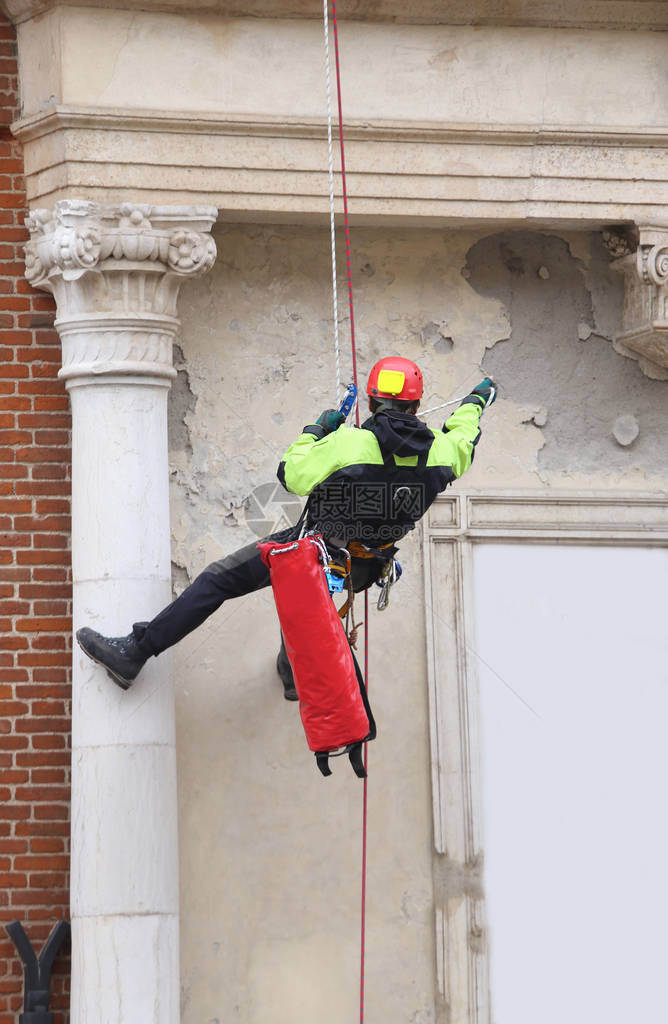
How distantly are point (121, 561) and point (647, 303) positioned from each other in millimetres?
2576

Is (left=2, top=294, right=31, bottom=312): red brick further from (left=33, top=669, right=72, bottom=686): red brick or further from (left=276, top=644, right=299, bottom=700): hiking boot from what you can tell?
(left=276, top=644, right=299, bottom=700): hiking boot

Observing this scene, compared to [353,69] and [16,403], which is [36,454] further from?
[353,69]

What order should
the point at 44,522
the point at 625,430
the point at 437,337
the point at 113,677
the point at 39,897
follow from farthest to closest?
the point at 625,430 < the point at 437,337 < the point at 44,522 < the point at 39,897 < the point at 113,677

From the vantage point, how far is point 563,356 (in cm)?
765

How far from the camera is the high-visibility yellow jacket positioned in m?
6.05

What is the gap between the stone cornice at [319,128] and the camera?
6883 mm

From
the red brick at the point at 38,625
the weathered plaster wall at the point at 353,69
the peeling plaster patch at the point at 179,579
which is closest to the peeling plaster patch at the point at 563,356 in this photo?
the weathered plaster wall at the point at 353,69

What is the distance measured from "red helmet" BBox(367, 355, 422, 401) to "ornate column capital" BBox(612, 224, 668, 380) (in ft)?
5.31

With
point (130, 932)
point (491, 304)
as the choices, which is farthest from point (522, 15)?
point (130, 932)

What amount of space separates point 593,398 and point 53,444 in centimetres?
244

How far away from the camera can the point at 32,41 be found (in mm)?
7117

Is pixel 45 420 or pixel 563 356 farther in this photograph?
pixel 563 356

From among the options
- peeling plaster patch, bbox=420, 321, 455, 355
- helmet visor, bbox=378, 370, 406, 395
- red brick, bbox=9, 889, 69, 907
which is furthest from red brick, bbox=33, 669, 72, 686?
peeling plaster patch, bbox=420, 321, 455, 355

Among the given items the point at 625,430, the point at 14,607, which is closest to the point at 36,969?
the point at 14,607
